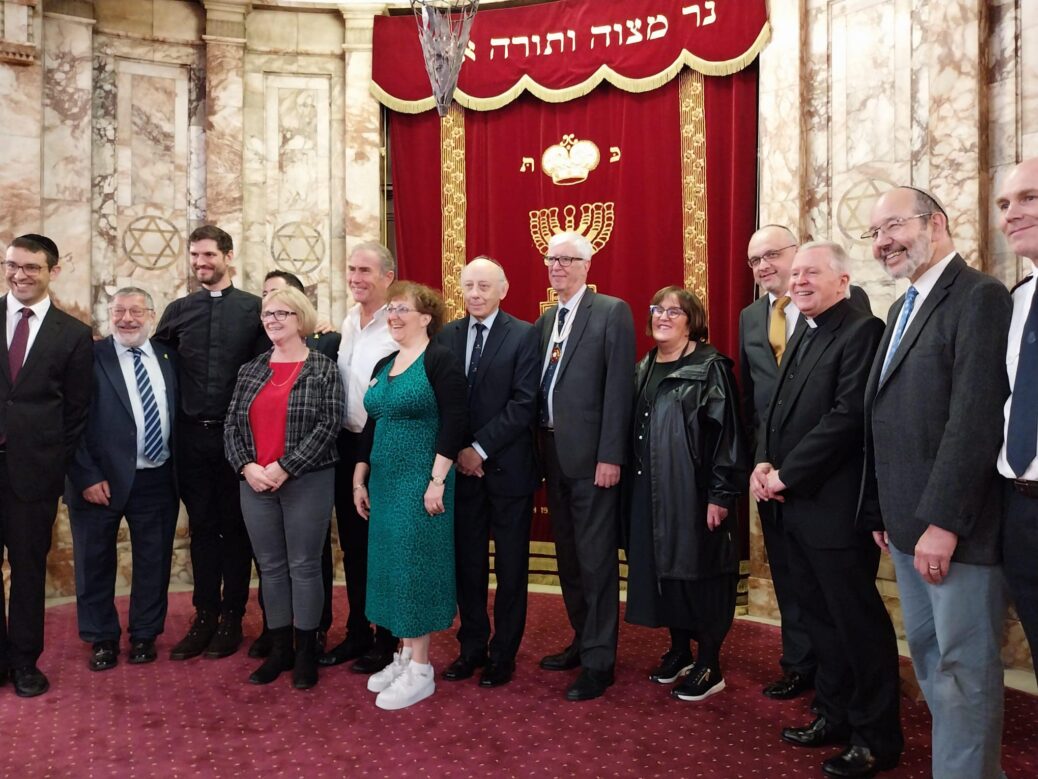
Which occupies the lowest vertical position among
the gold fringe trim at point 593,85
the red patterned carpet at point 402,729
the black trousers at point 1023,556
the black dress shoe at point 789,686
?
the red patterned carpet at point 402,729

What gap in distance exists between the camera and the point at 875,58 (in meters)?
4.50

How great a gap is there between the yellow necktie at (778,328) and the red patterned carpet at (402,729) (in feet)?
4.50

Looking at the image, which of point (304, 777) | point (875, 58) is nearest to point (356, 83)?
point (875, 58)

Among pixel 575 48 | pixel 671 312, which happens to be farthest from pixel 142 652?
pixel 575 48

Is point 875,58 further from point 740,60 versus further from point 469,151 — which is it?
point 469,151

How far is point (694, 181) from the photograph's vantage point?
17.2 feet

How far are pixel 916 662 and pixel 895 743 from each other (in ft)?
1.27

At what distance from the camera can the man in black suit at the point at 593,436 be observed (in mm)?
3457

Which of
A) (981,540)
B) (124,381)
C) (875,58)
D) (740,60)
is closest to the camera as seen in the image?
(981,540)

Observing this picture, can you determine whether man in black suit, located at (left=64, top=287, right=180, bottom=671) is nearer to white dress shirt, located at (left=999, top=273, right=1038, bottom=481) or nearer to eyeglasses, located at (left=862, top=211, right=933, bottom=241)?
eyeglasses, located at (left=862, top=211, right=933, bottom=241)

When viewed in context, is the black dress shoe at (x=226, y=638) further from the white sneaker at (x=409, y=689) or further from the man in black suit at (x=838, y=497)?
the man in black suit at (x=838, y=497)

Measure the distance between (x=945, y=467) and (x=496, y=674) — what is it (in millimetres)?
2017

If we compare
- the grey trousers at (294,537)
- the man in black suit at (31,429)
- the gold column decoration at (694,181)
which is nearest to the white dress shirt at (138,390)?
the man in black suit at (31,429)

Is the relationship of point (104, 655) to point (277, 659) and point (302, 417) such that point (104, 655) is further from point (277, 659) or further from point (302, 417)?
point (302, 417)
